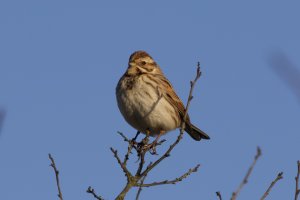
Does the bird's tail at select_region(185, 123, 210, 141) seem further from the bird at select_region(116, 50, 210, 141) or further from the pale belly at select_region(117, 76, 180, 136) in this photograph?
the pale belly at select_region(117, 76, 180, 136)

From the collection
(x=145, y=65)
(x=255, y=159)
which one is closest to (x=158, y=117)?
(x=145, y=65)

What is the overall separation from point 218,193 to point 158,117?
14.4 ft

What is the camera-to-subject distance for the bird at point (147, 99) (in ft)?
33.3

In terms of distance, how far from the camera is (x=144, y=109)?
33.2 feet

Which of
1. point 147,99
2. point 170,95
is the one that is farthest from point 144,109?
point 170,95

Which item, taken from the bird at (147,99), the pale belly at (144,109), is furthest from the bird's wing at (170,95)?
the pale belly at (144,109)

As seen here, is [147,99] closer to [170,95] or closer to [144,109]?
[144,109]

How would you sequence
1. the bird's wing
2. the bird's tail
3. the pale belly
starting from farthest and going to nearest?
1. the bird's tail
2. the bird's wing
3. the pale belly

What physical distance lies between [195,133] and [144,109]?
155 centimetres

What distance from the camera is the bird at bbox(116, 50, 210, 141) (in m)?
10.1

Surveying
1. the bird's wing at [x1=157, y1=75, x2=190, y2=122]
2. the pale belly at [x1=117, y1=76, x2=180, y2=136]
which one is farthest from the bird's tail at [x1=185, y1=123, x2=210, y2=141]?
the pale belly at [x1=117, y1=76, x2=180, y2=136]

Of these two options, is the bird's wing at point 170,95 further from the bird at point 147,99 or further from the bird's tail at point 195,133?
the bird's tail at point 195,133

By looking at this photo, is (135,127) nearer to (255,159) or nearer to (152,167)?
(152,167)

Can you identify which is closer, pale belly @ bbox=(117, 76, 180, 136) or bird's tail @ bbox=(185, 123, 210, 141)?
pale belly @ bbox=(117, 76, 180, 136)
